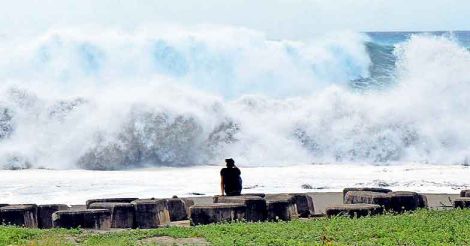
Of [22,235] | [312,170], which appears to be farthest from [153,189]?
[22,235]

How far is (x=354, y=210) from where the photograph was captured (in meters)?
14.5

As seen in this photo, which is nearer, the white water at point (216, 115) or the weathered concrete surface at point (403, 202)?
the weathered concrete surface at point (403, 202)

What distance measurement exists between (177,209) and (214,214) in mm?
2338

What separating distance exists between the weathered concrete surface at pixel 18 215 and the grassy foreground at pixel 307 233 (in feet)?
6.65

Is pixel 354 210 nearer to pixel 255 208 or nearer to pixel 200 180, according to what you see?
pixel 255 208

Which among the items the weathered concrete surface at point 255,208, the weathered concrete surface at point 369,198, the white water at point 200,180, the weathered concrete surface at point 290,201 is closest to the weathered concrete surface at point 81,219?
the weathered concrete surface at point 255,208

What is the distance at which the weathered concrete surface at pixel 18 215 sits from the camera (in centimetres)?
1509

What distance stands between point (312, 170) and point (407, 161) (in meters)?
5.01

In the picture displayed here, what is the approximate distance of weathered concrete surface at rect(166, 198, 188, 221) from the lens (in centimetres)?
1673

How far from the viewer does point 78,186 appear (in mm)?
26359

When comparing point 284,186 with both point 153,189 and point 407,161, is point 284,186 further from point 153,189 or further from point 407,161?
point 407,161

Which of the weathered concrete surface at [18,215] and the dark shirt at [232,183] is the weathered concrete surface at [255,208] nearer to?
the dark shirt at [232,183]

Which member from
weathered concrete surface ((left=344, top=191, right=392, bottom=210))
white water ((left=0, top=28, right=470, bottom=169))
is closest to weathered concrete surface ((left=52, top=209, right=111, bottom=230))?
weathered concrete surface ((left=344, top=191, right=392, bottom=210))

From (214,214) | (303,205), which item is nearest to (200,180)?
(303,205)
